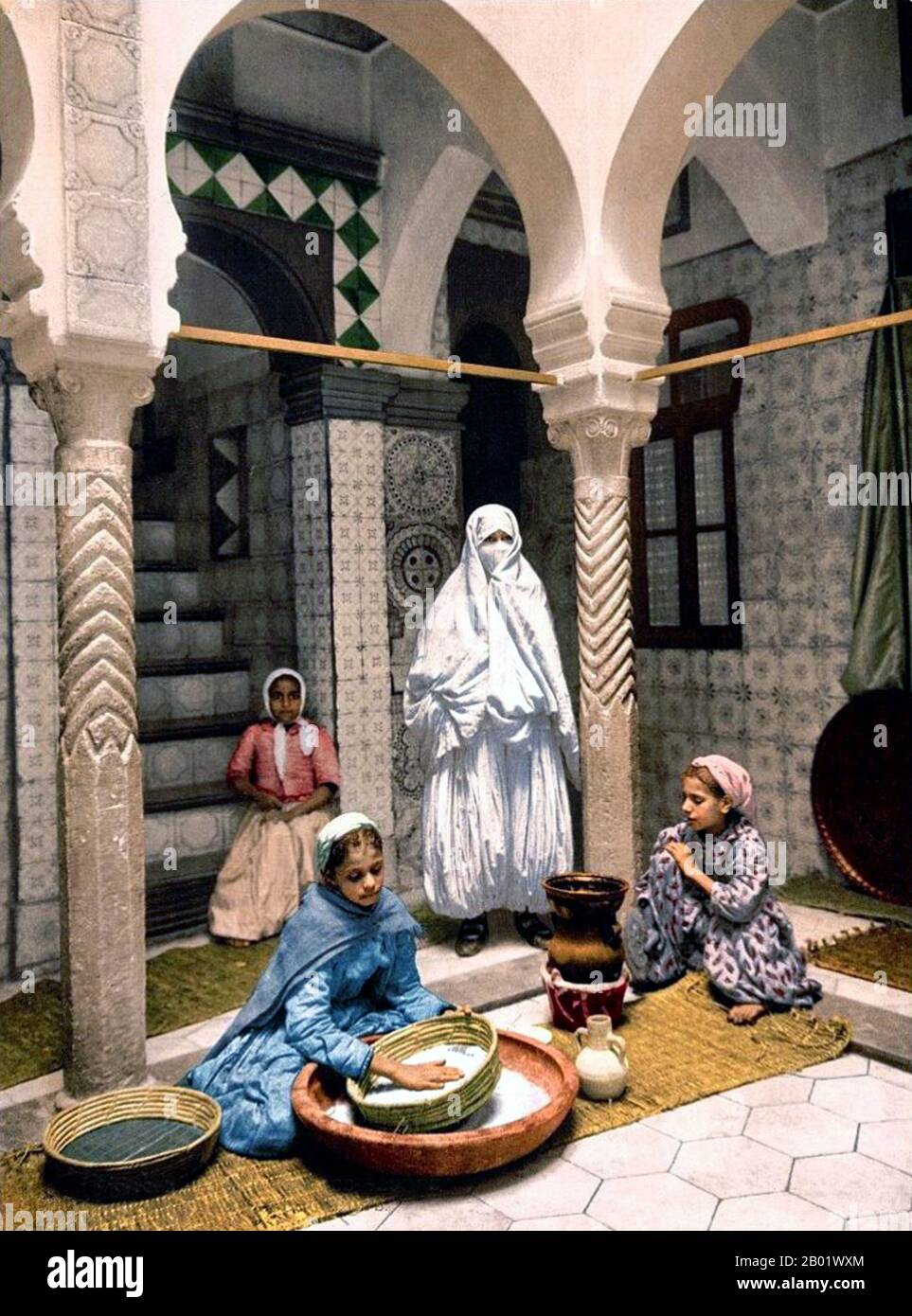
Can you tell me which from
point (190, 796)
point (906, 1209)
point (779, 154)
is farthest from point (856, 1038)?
point (779, 154)

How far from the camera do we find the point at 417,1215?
10.2 ft

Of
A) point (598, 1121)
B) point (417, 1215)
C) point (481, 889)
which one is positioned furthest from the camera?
point (481, 889)

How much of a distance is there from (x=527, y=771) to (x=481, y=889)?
0.57m

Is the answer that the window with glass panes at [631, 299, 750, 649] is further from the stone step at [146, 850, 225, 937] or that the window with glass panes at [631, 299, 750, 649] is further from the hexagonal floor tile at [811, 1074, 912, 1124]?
the hexagonal floor tile at [811, 1074, 912, 1124]

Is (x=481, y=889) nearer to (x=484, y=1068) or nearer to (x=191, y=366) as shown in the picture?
(x=484, y=1068)

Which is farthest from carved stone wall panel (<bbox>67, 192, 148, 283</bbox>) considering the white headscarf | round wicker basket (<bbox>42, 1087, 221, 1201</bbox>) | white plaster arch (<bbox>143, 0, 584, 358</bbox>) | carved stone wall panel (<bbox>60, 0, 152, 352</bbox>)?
round wicker basket (<bbox>42, 1087, 221, 1201</bbox>)

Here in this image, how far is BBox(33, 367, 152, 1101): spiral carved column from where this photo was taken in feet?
12.4

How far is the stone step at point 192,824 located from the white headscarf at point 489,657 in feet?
5.43

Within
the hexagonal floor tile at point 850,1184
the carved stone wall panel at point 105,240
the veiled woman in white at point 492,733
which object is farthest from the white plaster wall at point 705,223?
the hexagonal floor tile at point 850,1184

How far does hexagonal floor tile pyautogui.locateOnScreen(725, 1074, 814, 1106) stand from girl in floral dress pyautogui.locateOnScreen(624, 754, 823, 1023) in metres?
0.41

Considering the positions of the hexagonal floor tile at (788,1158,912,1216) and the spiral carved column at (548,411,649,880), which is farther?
the spiral carved column at (548,411,649,880)

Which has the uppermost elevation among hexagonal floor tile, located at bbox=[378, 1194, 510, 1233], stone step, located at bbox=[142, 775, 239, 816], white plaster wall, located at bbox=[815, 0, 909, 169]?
white plaster wall, located at bbox=[815, 0, 909, 169]

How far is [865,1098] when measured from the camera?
3.78 metres

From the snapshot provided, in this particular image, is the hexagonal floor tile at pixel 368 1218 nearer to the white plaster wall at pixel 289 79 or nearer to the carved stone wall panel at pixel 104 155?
the carved stone wall panel at pixel 104 155
